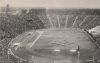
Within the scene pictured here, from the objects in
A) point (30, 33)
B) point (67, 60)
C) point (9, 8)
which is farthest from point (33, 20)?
point (67, 60)

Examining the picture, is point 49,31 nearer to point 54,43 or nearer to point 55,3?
point 54,43

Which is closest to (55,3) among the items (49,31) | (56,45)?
(49,31)

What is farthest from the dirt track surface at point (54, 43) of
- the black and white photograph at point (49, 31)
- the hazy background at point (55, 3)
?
the hazy background at point (55, 3)

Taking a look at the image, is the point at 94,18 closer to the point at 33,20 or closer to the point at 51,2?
the point at 51,2

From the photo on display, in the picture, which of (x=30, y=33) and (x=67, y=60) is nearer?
(x=67, y=60)

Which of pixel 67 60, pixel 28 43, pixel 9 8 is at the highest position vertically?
pixel 9 8

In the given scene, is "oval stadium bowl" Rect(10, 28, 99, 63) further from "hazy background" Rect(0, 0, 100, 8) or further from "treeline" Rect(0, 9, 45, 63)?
"hazy background" Rect(0, 0, 100, 8)

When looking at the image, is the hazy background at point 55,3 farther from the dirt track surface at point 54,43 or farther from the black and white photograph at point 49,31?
the dirt track surface at point 54,43
